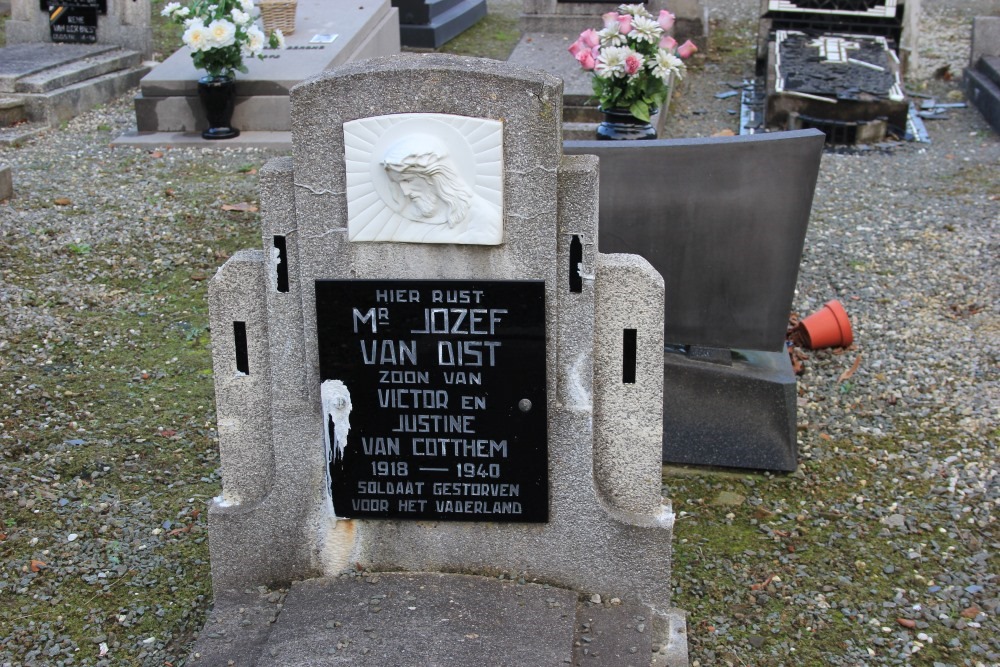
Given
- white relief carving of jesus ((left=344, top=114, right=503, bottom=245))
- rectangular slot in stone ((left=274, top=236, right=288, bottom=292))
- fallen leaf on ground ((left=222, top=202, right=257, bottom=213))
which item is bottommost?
fallen leaf on ground ((left=222, top=202, right=257, bottom=213))

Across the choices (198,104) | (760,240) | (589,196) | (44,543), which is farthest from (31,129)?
(589,196)

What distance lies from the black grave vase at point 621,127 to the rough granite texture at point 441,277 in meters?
3.36

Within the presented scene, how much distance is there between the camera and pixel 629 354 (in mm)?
3814

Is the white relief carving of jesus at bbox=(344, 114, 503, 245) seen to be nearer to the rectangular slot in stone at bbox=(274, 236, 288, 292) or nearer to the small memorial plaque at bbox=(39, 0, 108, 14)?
the rectangular slot in stone at bbox=(274, 236, 288, 292)

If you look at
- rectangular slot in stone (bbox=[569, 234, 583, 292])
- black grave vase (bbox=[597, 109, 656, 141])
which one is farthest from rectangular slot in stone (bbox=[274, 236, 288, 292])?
black grave vase (bbox=[597, 109, 656, 141])

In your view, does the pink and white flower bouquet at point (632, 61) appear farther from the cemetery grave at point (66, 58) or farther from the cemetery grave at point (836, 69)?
the cemetery grave at point (66, 58)

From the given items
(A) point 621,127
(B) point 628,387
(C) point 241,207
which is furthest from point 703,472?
(C) point 241,207

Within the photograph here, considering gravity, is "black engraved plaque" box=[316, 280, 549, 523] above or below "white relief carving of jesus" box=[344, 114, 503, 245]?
below

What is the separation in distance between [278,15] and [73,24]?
9.06ft

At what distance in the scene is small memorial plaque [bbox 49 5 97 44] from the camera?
12.4m

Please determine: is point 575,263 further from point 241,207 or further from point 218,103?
point 218,103

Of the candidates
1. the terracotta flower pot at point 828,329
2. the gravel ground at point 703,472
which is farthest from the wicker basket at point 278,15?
the terracotta flower pot at point 828,329

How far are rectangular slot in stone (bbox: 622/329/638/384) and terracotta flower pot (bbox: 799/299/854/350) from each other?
10.2 ft

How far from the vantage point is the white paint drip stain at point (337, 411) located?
385 centimetres
